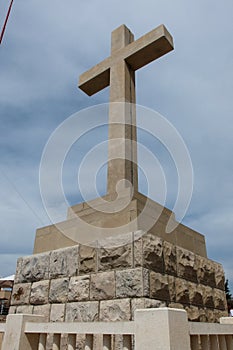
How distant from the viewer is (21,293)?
172 inches

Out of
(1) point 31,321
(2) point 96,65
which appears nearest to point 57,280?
(1) point 31,321

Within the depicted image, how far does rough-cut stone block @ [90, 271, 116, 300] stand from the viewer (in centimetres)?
347

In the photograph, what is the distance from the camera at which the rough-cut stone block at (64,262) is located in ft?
13.0

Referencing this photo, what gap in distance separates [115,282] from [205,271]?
1.77m

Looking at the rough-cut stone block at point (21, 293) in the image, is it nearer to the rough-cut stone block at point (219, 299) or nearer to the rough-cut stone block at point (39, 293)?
the rough-cut stone block at point (39, 293)

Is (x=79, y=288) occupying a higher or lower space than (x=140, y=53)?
lower

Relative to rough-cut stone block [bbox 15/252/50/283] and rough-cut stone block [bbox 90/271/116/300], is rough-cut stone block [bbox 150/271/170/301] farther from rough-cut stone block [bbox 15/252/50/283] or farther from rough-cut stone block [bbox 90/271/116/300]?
rough-cut stone block [bbox 15/252/50/283]

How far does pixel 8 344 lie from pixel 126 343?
4.62 ft

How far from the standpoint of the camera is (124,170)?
4.64 metres

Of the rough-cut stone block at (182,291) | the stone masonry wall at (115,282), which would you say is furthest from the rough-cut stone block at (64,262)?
the rough-cut stone block at (182,291)

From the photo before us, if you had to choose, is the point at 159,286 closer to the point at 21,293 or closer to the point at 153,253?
the point at 153,253

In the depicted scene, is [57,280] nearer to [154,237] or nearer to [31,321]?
[31,321]

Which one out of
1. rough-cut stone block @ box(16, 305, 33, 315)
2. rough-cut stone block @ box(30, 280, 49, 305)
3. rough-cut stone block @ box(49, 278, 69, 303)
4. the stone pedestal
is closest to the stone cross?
the stone pedestal

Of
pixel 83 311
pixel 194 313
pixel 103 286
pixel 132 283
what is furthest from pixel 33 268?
pixel 194 313
